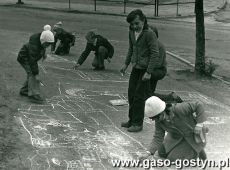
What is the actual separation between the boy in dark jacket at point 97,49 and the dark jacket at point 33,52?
2922mm

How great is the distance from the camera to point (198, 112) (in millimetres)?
7309

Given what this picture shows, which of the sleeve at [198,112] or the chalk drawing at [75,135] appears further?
the chalk drawing at [75,135]

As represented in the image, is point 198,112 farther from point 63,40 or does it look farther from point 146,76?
point 63,40

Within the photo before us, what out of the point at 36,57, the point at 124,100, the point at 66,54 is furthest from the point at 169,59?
the point at 36,57

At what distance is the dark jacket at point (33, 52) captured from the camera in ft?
36.3

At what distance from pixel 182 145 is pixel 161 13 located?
22.4 metres

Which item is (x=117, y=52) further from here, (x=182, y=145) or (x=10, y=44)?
(x=182, y=145)

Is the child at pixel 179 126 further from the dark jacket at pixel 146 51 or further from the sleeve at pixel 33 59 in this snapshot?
the sleeve at pixel 33 59

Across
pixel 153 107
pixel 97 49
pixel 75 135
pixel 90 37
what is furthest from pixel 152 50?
pixel 97 49

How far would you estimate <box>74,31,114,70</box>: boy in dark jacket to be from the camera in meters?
14.2

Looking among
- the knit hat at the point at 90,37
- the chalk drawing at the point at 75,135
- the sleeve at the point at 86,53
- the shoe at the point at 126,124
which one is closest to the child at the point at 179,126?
the chalk drawing at the point at 75,135

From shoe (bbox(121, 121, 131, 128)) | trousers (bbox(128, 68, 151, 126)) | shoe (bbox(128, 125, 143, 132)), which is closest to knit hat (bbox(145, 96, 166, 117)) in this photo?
trousers (bbox(128, 68, 151, 126))

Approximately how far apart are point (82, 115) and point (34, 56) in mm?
1553

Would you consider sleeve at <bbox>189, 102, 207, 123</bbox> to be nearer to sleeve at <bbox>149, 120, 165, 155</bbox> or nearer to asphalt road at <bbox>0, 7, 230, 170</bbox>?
sleeve at <bbox>149, 120, 165, 155</bbox>
